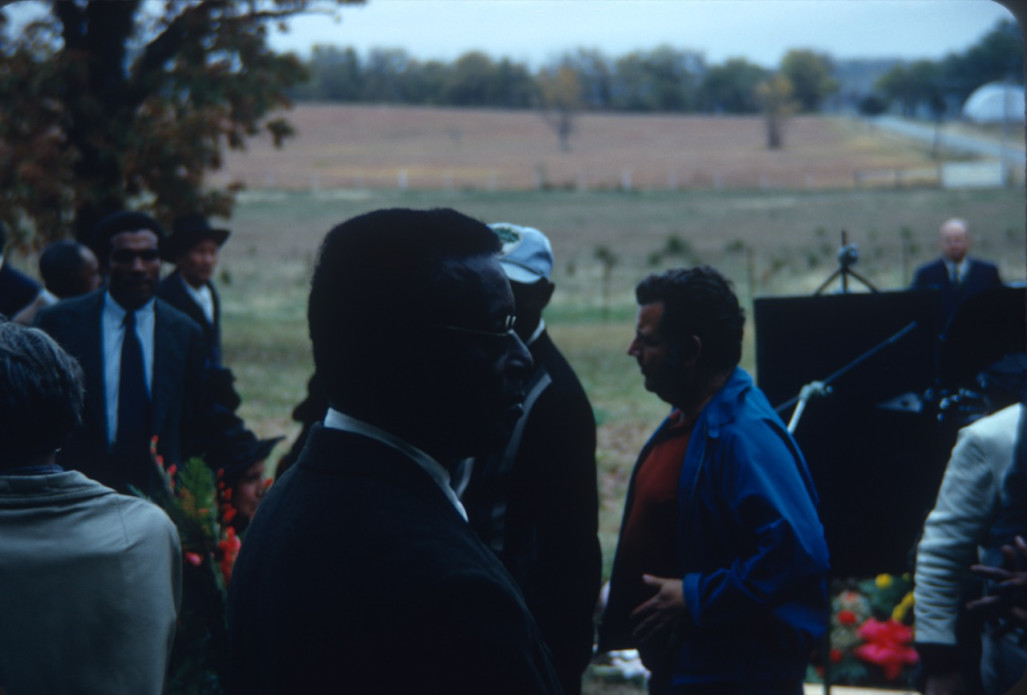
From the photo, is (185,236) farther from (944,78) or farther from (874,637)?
(944,78)

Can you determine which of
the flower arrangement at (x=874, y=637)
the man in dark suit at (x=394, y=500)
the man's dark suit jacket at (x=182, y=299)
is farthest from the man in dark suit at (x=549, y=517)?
the man's dark suit jacket at (x=182, y=299)

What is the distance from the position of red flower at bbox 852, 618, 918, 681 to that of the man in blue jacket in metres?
2.11

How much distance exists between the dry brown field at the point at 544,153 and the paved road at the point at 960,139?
7.07ft

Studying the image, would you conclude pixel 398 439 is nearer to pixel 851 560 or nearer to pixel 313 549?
pixel 313 549

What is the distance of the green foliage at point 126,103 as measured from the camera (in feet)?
29.5

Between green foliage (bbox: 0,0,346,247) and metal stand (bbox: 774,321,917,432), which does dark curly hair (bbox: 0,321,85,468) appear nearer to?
metal stand (bbox: 774,321,917,432)

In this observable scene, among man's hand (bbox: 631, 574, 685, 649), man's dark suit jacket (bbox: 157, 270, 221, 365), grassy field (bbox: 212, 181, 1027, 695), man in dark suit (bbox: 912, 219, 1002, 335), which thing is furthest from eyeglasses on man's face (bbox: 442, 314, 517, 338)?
man in dark suit (bbox: 912, 219, 1002, 335)

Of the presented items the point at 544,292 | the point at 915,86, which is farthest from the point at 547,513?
the point at 915,86

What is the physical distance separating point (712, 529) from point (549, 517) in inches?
15.6

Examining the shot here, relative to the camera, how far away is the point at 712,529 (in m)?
2.52

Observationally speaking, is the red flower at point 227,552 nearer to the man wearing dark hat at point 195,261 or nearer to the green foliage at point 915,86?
the man wearing dark hat at point 195,261

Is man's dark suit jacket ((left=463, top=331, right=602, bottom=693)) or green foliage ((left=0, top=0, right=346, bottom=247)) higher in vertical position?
green foliage ((left=0, top=0, right=346, bottom=247))

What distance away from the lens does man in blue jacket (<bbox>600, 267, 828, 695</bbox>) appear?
241 centimetres

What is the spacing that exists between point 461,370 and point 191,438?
2.87m
